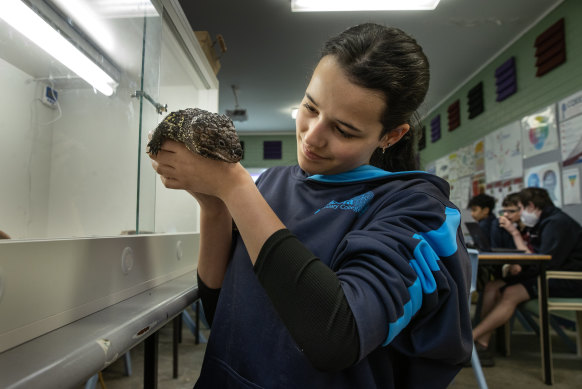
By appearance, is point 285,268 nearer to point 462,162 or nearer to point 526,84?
point 526,84

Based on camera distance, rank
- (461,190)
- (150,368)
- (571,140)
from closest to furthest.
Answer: (150,368)
(571,140)
(461,190)

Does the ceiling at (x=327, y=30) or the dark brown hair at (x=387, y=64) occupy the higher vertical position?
the ceiling at (x=327, y=30)

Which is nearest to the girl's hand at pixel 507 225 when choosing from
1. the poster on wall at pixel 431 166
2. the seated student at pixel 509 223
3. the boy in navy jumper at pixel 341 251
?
the seated student at pixel 509 223

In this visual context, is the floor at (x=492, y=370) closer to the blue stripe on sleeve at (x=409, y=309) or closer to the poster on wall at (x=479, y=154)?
the blue stripe on sleeve at (x=409, y=309)

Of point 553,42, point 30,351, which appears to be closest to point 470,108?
point 553,42

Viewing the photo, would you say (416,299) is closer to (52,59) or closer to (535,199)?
(52,59)

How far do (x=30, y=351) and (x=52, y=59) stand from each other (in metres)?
0.54

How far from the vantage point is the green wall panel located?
3262 millimetres

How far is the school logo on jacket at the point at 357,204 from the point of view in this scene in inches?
25.1

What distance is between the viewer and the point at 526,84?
155 inches

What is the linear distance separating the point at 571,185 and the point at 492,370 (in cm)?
183

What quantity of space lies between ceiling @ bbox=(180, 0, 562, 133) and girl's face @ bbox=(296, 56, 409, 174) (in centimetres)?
252

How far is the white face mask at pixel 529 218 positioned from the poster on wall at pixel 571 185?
34cm

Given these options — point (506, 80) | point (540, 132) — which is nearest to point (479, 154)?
point (506, 80)
